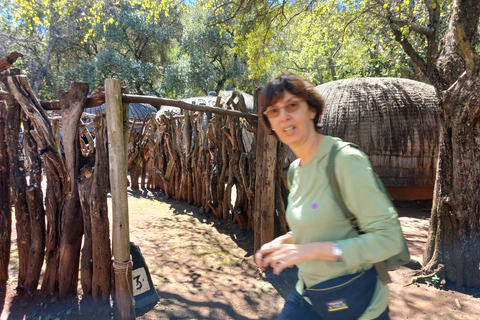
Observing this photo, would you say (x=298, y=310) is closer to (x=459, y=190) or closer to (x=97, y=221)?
(x=97, y=221)

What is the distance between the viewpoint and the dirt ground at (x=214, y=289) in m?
3.12

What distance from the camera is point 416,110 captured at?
6945 millimetres

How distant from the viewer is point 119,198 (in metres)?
2.83

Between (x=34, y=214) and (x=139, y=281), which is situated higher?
(x=34, y=214)

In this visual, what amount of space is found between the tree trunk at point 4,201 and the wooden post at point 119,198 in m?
1.31

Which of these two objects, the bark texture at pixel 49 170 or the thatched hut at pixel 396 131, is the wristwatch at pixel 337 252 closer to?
the bark texture at pixel 49 170

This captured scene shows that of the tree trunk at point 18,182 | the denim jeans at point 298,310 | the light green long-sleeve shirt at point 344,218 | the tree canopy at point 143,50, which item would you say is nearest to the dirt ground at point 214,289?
the tree trunk at point 18,182

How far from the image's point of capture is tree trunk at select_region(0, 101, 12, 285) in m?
3.25

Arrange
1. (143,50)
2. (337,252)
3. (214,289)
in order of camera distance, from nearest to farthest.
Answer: (337,252), (214,289), (143,50)

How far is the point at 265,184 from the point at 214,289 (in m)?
1.34

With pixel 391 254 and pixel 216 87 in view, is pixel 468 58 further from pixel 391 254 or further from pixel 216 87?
pixel 216 87

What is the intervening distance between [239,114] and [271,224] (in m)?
1.40

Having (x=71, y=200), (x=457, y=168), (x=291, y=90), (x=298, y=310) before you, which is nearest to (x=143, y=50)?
(x=71, y=200)

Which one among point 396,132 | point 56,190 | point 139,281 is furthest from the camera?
point 396,132
